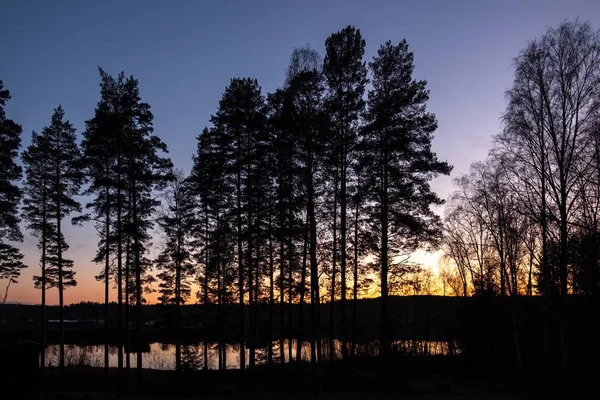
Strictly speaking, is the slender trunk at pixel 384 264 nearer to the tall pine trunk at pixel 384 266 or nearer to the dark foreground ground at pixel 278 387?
the tall pine trunk at pixel 384 266

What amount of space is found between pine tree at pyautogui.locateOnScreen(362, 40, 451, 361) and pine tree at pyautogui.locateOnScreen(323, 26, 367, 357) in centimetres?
129

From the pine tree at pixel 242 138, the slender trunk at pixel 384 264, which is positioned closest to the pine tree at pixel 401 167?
the slender trunk at pixel 384 264

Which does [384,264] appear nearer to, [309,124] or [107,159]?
[309,124]

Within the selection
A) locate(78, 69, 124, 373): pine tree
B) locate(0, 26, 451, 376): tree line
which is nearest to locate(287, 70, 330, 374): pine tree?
locate(0, 26, 451, 376): tree line

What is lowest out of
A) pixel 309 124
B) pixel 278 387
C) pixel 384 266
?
pixel 278 387

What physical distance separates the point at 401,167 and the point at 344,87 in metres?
5.11

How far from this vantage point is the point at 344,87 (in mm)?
24062

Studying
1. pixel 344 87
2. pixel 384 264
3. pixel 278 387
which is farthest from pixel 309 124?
pixel 278 387

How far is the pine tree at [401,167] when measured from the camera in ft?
74.1

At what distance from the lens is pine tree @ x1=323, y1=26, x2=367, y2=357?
23578 mm

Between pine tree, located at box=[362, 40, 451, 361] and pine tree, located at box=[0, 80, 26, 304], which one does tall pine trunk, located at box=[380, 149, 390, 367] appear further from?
pine tree, located at box=[0, 80, 26, 304]

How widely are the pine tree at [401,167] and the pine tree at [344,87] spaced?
129 cm

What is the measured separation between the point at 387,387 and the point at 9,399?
16247mm

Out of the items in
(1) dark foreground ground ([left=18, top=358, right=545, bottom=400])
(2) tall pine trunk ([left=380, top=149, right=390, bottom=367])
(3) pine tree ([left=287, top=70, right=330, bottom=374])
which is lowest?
(1) dark foreground ground ([left=18, top=358, right=545, bottom=400])
